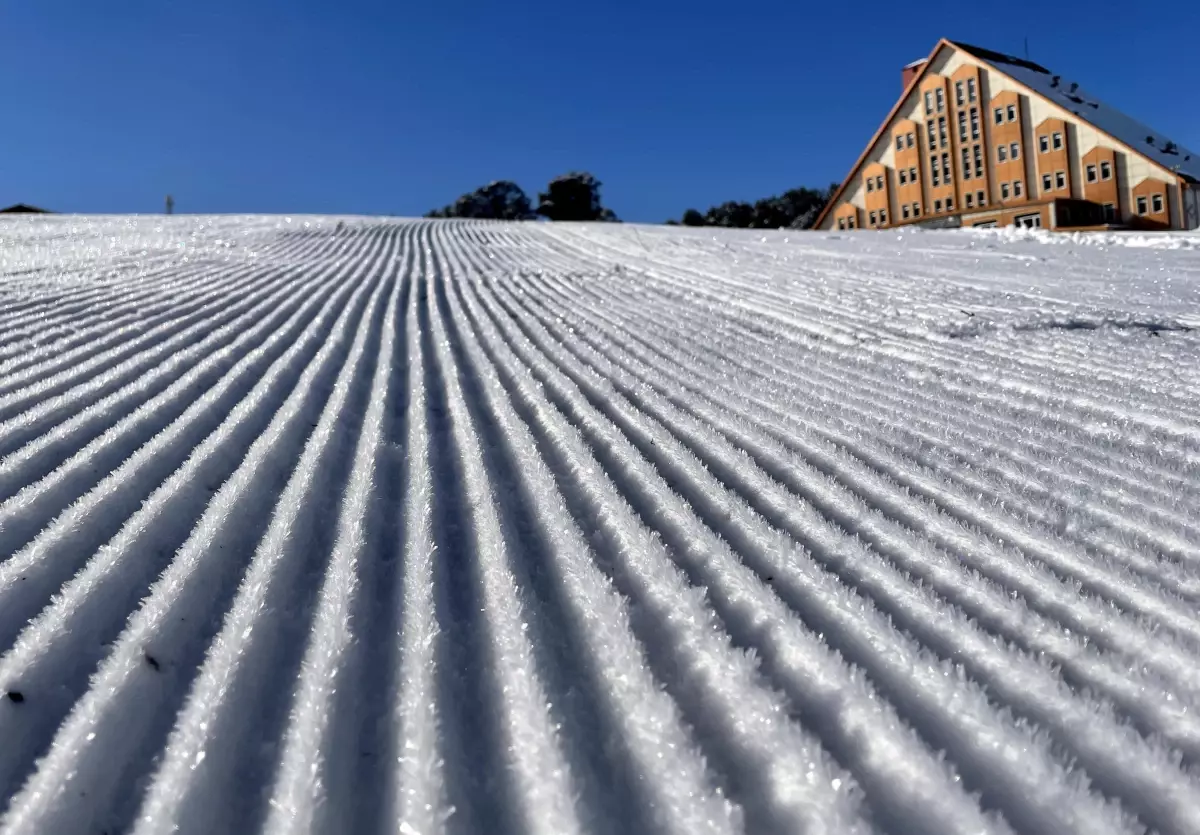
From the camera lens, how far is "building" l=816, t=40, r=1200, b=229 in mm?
20516

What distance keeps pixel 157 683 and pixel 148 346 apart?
95.3 inches

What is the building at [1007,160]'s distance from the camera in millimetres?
20516

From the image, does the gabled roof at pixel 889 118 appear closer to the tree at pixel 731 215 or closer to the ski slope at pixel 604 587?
the tree at pixel 731 215

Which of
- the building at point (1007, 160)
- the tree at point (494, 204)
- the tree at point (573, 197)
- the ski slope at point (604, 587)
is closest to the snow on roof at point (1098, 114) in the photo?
the building at point (1007, 160)

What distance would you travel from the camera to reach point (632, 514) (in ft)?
5.65

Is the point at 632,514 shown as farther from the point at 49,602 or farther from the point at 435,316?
the point at 435,316

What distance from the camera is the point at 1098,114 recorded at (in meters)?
22.2

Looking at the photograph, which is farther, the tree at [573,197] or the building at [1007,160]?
the tree at [573,197]

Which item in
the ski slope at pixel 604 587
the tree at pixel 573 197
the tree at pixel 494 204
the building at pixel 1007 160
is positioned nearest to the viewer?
the ski slope at pixel 604 587

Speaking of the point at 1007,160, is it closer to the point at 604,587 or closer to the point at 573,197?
the point at 573,197

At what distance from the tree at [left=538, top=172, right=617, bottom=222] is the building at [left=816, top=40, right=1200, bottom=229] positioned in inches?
373

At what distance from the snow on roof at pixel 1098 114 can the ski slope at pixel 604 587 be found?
21.8m

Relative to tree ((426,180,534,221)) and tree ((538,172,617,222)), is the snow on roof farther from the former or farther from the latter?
tree ((426,180,534,221))

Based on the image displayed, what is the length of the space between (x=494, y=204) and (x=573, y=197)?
509 cm
